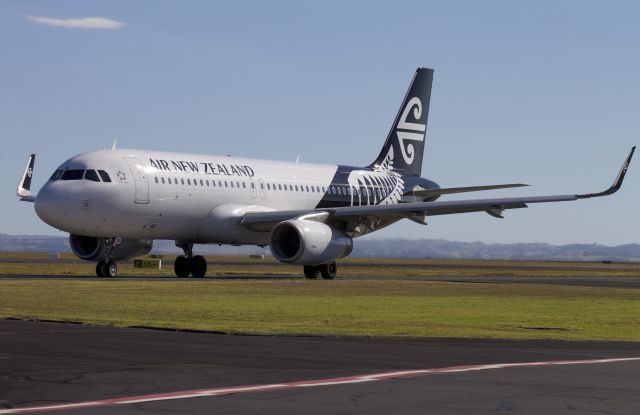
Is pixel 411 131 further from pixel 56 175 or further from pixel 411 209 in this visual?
pixel 56 175

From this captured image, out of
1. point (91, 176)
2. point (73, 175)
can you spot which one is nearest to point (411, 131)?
point (91, 176)

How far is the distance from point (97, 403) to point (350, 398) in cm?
256

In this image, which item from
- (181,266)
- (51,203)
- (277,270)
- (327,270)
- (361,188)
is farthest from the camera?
(277,270)

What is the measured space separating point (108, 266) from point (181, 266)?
4.14 meters

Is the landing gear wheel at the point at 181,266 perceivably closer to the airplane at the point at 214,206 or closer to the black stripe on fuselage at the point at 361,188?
the airplane at the point at 214,206

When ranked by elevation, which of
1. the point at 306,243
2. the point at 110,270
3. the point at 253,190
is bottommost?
the point at 110,270

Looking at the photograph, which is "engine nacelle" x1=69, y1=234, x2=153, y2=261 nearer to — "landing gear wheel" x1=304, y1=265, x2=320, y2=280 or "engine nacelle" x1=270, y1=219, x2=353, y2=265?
"engine nacelle" x1=270, y1=219, x2=353, y2=265

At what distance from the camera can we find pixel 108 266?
45406mm

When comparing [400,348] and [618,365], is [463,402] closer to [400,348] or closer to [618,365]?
[618,365]

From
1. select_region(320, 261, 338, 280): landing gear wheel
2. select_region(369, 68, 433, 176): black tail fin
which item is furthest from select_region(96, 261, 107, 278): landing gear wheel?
select_region(369, 68, 433, 176): black tail fin

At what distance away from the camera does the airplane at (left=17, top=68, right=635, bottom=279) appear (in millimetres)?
43781

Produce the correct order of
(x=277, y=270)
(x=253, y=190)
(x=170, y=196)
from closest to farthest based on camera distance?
(x=170, y=196) < (x=253, y=190) < (x=277, y=270)

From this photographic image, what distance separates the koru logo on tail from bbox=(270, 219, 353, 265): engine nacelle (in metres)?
13.5

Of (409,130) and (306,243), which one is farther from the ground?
(409,130)
